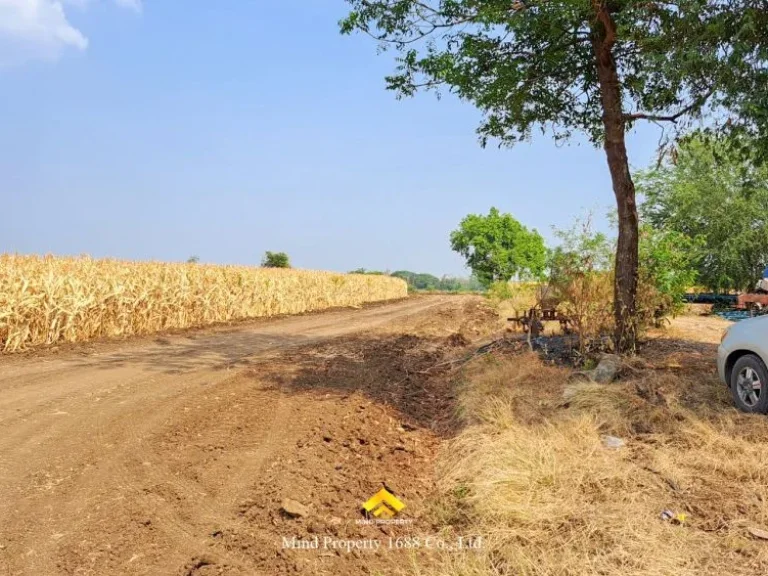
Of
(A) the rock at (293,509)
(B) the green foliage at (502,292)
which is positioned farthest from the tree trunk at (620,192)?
(B) the green foliage at (502,292)

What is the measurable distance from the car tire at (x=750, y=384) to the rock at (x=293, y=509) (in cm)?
533

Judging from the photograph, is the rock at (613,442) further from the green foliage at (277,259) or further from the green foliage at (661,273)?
the green foliage at (277,259)

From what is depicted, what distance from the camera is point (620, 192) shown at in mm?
9938

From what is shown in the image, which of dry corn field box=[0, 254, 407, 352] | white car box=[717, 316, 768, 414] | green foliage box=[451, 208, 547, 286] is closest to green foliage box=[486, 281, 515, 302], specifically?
dry corn field box=[0, 254, 407, 352]

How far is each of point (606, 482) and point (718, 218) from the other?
2443cm

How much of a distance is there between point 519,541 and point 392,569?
0.96 m

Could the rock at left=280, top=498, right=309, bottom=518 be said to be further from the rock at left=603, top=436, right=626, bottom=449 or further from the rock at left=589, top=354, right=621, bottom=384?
the rock at left=589, top=354, right=621, bottom=384

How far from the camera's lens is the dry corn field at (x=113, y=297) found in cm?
1371

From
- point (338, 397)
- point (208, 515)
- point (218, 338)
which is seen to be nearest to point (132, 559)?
point (208, 515)

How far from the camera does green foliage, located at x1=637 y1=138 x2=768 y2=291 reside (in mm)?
24734

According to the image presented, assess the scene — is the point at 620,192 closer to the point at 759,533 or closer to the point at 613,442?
the point at 613,442

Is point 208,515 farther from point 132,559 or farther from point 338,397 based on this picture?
point 338,397

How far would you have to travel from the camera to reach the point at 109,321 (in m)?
16.2

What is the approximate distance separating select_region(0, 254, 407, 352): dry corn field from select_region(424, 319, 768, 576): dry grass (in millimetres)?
11355
